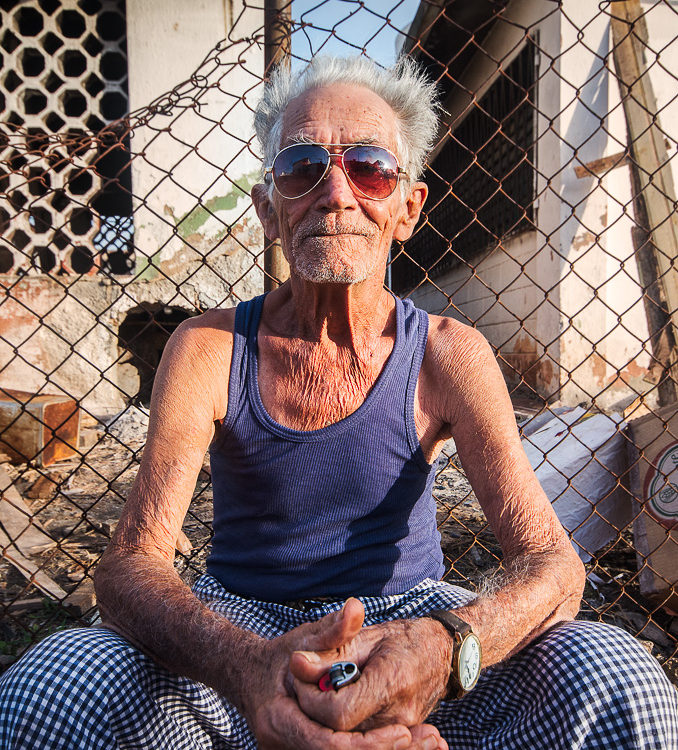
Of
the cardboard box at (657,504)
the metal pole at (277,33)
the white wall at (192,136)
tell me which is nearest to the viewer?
the metal pole at (277,33)

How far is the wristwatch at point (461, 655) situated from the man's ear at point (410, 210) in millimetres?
1159

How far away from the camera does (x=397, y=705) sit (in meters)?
1.10

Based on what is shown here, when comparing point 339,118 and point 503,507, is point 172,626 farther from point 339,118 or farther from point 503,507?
point 339,118

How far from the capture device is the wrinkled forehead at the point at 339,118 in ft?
5.58

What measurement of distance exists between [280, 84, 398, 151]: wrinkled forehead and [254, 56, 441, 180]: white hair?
4 cm

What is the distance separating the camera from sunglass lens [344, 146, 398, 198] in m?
1.68

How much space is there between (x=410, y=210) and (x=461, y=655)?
134 cm

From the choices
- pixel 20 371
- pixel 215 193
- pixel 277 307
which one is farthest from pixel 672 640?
pixel 20 371

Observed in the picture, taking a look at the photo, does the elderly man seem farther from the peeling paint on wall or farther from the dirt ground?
the peeling paint on wall

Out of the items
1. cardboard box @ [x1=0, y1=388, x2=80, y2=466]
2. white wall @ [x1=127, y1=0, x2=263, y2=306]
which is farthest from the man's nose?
white wall @ [x1=127, y1=0, x2=263, y2=306]

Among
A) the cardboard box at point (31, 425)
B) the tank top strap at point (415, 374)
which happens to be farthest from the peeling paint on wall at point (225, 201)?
the tank top strap at point (415, 374)

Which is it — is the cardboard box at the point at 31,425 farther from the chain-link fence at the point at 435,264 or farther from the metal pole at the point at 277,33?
the metal pole at the point at 277,33

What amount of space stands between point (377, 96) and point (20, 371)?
5.08 meters

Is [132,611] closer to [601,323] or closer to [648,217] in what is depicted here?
[648,217]
